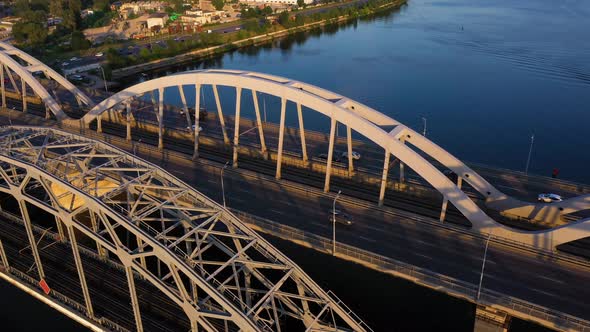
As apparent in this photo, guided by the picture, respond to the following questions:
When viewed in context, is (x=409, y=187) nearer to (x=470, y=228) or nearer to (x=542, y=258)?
(x=470, y=228)

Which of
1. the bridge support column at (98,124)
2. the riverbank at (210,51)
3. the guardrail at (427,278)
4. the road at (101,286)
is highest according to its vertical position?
the riverbank at (210,51)

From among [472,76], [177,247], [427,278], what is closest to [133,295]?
[177,247]

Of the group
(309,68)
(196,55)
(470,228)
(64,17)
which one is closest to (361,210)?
(470,228)

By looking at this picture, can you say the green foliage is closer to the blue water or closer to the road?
the blue water

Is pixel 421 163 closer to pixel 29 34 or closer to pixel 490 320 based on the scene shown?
pixel 490 320

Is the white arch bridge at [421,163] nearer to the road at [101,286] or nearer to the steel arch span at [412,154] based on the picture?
the steel arch span at [412,154]

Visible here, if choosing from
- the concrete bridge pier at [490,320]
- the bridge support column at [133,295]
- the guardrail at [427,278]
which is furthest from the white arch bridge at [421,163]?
the bridge support column at [133,295]

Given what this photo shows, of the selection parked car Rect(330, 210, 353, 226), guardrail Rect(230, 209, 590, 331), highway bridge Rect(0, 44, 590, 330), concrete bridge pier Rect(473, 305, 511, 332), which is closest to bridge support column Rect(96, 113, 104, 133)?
highway bridge Rect(0, 44, 590, 330)
